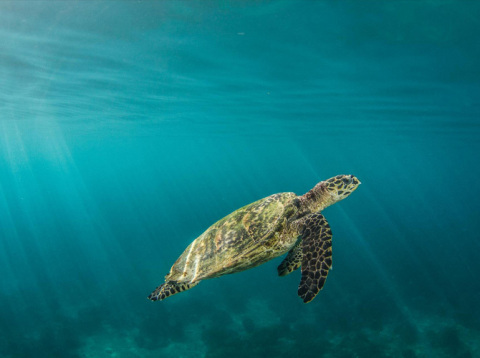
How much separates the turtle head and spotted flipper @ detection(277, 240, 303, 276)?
2.47 ft

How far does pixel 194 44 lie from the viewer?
1012cm

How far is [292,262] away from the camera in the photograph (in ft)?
17.7

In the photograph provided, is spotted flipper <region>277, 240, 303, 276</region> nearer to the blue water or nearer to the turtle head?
the turtle head

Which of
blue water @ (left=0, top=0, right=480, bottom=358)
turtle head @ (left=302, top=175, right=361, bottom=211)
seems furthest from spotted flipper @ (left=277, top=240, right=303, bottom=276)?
blue water @ (left=0, top=0, right=480, bottom=358)

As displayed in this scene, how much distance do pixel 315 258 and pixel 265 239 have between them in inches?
33.8

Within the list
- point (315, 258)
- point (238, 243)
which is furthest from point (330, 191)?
point (238, 243)

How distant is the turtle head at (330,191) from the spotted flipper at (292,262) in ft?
2.47

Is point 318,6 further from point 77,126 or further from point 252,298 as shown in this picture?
point 77,126

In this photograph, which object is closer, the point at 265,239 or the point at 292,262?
the point at 265,239

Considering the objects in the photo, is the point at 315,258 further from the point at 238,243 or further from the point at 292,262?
the point at 292,262

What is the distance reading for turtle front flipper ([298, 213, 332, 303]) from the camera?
3810mm

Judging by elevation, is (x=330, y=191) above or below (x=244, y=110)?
below

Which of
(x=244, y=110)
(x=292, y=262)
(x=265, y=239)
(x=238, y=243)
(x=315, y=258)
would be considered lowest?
(x=315, y=258)

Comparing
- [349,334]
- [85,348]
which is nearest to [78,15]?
[85,348]
